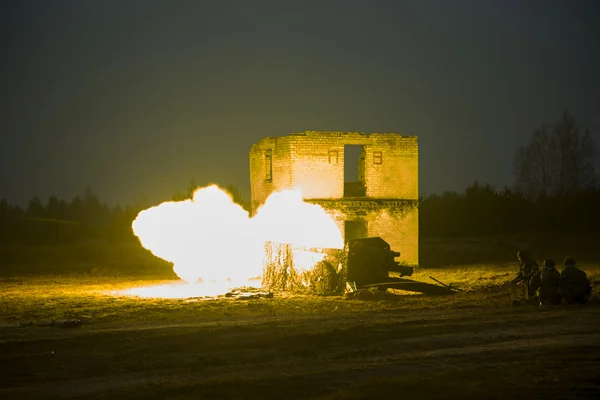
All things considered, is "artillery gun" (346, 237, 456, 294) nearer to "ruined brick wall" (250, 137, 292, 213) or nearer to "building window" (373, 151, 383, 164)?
"ruined brick wall" (250, 137, 292, 213)

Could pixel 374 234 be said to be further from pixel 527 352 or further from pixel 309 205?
pixel 527 352

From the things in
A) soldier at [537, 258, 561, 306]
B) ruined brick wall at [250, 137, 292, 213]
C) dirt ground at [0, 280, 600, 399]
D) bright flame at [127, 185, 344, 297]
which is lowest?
dirt ground at [0, 280, 600, 399]

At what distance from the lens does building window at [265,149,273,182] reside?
35125 mm

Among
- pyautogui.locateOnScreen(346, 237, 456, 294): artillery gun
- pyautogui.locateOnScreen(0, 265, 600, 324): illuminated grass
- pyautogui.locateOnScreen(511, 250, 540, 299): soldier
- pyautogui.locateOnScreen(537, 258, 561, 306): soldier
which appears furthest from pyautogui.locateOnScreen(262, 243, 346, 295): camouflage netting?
pyautogui.locateOnScreen(537, 258, 561, 306): soldier

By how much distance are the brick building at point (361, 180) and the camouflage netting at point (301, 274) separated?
7.38m

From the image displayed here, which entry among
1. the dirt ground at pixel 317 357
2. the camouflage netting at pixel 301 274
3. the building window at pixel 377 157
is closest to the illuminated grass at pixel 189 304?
the camouflage netting at pixel 301 274

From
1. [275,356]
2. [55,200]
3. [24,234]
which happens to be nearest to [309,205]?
[275,356]

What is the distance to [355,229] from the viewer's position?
33812 millimetres

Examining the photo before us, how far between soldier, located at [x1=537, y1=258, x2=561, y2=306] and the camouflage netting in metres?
6.01

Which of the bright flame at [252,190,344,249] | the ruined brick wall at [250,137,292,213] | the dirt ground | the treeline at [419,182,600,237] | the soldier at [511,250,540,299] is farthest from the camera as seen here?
the treeline at [419,182,600,237]

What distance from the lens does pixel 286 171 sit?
32.8 metres

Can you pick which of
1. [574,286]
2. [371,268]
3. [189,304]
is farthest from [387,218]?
[574,286]

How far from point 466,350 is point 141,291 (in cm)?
1419

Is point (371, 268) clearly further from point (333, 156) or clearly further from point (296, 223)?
point (333, 156)
